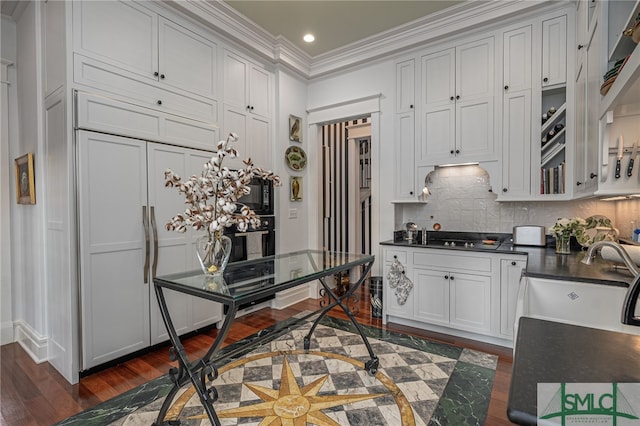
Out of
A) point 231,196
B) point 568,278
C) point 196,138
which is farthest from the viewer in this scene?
point 196,138

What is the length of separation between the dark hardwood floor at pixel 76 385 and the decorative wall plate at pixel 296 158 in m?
2.24

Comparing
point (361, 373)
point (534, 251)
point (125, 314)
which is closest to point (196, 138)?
point (125, 314)

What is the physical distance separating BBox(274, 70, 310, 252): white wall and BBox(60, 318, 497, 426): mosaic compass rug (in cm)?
168

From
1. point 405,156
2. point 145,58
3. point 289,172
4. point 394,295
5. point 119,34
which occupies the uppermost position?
point 119,34

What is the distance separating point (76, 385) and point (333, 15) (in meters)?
4.02

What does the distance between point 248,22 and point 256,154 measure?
4.76 feet

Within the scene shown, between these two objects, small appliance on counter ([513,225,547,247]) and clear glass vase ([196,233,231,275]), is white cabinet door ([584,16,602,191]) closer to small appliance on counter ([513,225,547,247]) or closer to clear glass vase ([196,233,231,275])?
small appliance on counter ([513,225,547,247])

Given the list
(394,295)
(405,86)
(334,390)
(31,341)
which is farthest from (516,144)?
(31,341)

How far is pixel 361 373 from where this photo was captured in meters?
2.46

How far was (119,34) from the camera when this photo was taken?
262cm

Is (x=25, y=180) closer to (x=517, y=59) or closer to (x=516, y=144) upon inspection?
(x=516, y=144)

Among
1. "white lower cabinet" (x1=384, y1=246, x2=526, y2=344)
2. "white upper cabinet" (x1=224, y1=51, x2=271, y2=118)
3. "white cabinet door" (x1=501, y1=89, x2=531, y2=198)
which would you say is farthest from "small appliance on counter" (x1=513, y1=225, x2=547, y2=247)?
"white upper cabinet" (x1=224, y1=51, x2=271, y2=118)

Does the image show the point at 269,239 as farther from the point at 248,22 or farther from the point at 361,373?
the point at 248,22

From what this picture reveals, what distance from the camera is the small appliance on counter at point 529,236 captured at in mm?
3098
